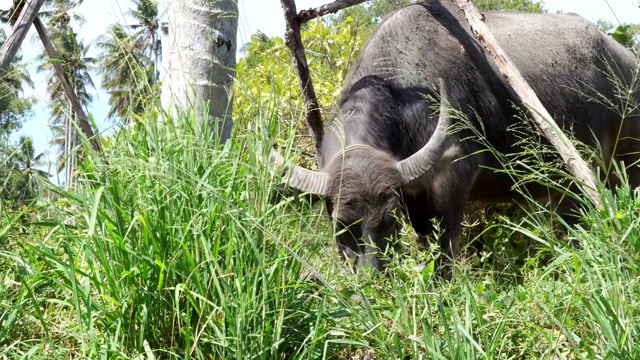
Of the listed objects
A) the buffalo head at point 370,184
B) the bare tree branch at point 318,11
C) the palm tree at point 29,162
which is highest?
the bare tree branch at point 318,11

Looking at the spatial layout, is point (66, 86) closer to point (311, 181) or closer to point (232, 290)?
point (311, 181)

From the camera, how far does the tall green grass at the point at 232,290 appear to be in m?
2.99

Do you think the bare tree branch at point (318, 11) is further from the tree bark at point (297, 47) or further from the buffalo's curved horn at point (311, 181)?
the buffalo's curved horn at point (311, 181)

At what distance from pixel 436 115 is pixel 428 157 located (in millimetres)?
671

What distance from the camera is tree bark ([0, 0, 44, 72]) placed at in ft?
15.5

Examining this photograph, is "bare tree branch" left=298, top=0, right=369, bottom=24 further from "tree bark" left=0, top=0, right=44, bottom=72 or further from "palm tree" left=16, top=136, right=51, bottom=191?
"palm tree" left=16, top=136, right=51, bottom=191

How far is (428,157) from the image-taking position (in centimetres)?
561

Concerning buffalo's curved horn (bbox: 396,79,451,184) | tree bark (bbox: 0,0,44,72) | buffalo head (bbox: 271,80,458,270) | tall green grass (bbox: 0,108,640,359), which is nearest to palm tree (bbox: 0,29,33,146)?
tree bark (bbox: 0,0,44,72)

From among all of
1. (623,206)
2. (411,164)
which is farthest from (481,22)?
(623,206)

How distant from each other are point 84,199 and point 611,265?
220cm

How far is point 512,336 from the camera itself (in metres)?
3.42

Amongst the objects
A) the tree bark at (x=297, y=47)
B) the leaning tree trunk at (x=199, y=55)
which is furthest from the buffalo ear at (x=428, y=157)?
the leaning tree trunk at (x=199, y=55)

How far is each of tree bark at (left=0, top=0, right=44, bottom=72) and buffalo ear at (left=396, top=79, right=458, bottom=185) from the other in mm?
2664

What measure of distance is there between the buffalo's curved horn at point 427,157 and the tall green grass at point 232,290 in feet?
6.25
